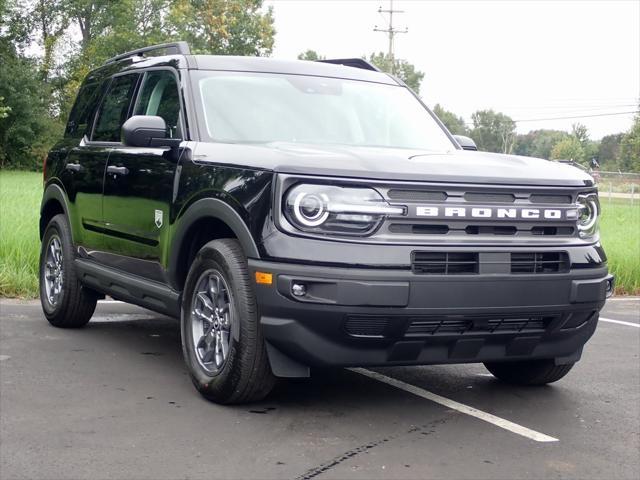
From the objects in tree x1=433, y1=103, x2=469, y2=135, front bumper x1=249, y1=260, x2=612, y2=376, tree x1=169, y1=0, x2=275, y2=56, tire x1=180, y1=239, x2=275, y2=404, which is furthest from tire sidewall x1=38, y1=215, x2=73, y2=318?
tree x1=433, y1=103, x2=469, y2=135

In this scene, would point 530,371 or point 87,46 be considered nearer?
point 530,371

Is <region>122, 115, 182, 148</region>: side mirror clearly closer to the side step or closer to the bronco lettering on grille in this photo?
the side step

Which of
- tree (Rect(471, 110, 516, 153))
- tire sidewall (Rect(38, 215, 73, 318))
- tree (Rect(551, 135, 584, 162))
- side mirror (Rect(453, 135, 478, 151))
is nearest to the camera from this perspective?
side mirror (Rect(453, 135, 478, 151))

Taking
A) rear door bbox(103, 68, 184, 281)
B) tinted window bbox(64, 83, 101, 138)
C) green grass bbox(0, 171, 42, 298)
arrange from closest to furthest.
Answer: rear door bbox(103, 68, 184, 281), tinted window bbox(64, 83, 101, 138), green grass bbox(0, 171, 42, 298)

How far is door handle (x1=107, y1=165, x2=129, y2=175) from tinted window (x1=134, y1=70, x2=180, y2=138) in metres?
0.40

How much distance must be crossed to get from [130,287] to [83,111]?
217 centimetres

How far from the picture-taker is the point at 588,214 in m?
5.16

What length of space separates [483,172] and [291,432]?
1.54 metres

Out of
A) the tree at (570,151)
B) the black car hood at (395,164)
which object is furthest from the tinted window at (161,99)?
the tree at (570,151)

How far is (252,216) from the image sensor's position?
475 centimetres

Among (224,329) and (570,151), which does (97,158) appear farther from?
(570,151)

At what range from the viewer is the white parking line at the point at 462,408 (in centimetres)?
480

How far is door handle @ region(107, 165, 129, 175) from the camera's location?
6230 mm

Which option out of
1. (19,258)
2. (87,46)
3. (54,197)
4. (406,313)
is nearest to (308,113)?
(406,313)
